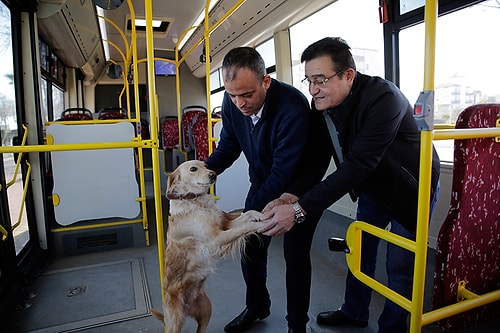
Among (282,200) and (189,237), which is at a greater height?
(282,200)

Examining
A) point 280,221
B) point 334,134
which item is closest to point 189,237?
point 280,221

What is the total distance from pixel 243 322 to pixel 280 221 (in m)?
0.96

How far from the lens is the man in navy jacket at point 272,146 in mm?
1476

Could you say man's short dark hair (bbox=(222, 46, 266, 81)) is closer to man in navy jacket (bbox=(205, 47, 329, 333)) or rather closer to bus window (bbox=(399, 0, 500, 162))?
man in navy jacket (bbox=(205, 47, 329, 333))

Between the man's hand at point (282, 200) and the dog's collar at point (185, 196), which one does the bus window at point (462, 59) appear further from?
the dog's collar at point (185, 196)

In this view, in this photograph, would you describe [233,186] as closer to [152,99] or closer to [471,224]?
[152,99]

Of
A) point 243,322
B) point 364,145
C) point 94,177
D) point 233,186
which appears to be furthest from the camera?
point 233,186

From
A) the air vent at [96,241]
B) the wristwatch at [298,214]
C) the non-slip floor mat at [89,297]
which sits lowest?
the non-slip floor mat at [89,297]

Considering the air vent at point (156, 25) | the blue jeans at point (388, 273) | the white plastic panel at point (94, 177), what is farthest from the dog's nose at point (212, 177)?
the air vent at point (156, 25)

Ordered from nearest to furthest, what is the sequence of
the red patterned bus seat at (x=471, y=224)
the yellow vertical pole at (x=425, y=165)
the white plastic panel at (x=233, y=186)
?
the yellow vertical pole at (x=425, y=165) < the red patterned bus seat at (x=471, y=224) < the white plastic panel at (x=233, y=186)

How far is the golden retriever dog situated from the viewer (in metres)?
1.55

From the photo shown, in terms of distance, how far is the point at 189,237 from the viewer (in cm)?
157

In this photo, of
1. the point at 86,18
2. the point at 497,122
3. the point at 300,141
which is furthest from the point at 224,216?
the point at 86,18

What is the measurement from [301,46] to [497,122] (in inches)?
130
